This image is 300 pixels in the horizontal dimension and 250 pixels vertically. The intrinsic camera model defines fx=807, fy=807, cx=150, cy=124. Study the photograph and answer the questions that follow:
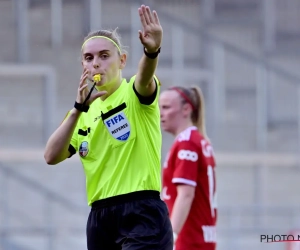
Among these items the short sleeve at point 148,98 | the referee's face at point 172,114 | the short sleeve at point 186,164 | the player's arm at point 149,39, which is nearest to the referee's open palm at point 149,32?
the player's arm at point 149,39

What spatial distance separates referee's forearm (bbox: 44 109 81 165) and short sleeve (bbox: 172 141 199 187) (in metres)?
1.38

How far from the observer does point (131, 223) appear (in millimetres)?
3893

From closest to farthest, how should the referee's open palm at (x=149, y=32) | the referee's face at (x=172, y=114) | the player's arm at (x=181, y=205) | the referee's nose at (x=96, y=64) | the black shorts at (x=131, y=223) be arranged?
the referee's open palm at (x=149, y=32) → the black shorts at (x=131, y=223) → the referee's nose at (x=96, y=64) → the player's arm at (x=181, y=205) → the referee's face at (x=172, y=114)

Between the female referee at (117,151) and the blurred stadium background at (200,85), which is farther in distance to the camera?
the blurred stadium background at (200,85)

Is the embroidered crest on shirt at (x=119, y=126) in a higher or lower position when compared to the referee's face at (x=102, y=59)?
lower

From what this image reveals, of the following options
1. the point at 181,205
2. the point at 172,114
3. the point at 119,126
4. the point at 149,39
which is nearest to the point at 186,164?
the point at 181,205

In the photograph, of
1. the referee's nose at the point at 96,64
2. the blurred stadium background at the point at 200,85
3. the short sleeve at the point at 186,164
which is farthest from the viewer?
the blurred stadium background at the point at 200,85

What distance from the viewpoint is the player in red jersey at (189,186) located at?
5.27 m

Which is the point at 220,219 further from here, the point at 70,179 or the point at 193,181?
the point at 193,181

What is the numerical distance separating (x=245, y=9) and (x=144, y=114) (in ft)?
35.6

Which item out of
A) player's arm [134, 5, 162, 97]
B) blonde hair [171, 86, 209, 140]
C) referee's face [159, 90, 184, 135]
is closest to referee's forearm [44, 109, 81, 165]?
player's arm [134, 5, 162, 97]

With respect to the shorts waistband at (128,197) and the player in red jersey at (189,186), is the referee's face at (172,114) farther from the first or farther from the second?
the shorts waistband at (128,197)

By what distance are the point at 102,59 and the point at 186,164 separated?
1.50 metres

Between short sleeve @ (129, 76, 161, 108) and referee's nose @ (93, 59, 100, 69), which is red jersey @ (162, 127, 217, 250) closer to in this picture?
short sleeve @ (129, 76, 161, 108)
